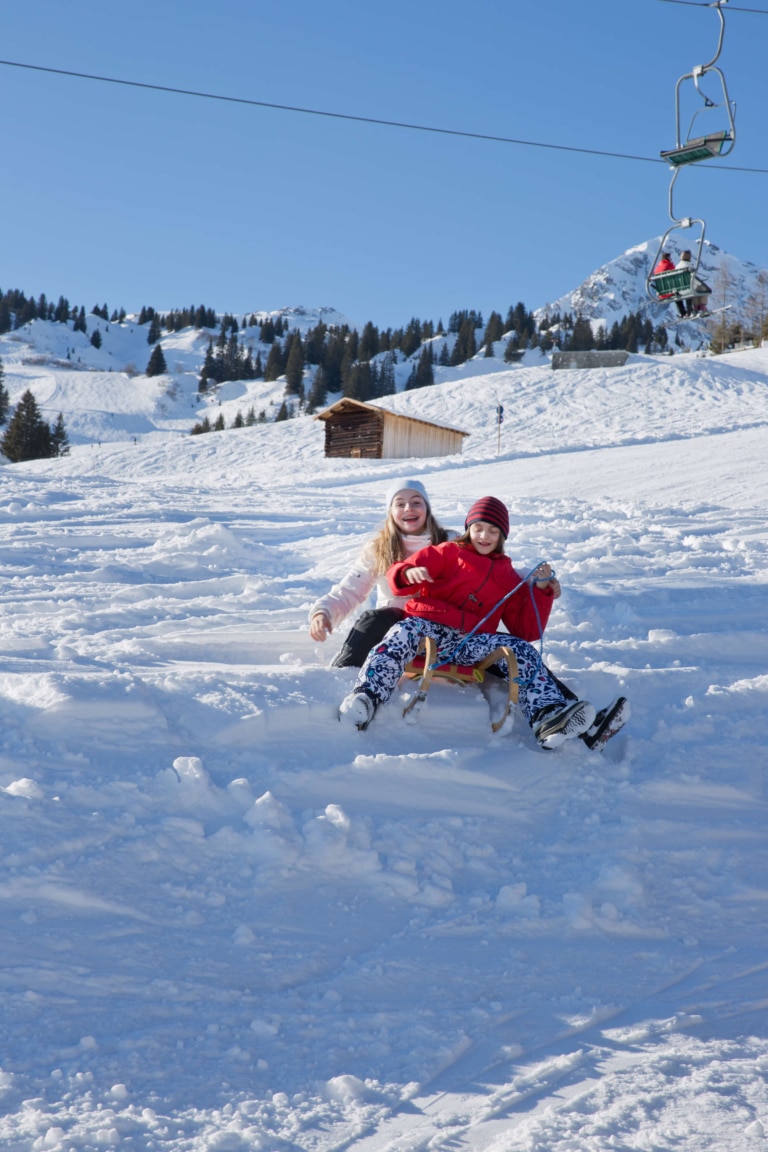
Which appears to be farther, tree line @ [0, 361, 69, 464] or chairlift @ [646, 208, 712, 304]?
tree line @ [0, 361, 69, 464]

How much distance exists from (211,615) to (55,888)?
367cm

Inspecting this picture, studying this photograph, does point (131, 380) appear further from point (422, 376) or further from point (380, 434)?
point (380, 434)

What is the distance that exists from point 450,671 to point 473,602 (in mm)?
392

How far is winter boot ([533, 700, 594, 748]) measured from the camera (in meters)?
3.63

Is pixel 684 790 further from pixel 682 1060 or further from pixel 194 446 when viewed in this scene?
pixel 194 446

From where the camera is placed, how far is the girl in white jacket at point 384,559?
4480 mm

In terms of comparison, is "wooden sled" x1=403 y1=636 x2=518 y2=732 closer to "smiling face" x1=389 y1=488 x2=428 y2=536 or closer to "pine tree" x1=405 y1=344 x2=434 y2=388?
"smiling face" x1=389 y1=488 x2=428 y2=536

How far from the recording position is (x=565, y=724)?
3633 millimetres

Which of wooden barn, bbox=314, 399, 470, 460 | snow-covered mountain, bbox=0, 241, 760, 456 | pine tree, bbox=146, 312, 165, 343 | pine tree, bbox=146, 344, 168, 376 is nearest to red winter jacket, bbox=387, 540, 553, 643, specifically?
wooden barn, bbox=314, 399, 470, 460

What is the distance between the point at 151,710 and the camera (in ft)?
11.8

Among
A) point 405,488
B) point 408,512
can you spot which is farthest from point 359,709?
point 405,488

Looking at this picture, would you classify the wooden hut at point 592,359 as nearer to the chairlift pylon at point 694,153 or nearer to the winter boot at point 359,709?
the chairlift pylon at point 694,153

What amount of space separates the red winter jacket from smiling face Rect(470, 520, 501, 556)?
0.04 metres

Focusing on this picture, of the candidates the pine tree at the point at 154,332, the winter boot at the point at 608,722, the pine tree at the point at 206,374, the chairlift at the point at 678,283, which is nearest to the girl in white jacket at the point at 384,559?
the winter boot at the point at 608,722
